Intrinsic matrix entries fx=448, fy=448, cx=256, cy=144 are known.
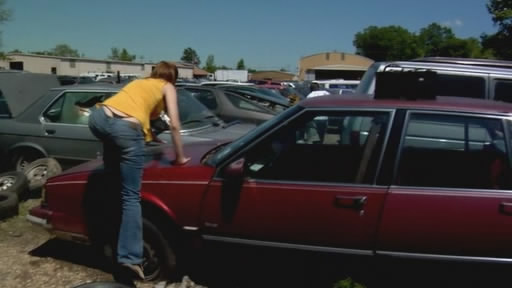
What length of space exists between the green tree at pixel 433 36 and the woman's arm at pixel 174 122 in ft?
383

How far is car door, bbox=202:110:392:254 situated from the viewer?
3021 mm

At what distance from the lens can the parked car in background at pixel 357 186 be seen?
114 inches

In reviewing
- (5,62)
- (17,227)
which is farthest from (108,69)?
(17,227)

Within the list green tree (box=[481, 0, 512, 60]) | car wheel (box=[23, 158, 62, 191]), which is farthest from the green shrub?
green tree (box=[481, 0, 512, 60])

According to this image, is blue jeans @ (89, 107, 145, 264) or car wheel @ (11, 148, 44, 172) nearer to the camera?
blue jeans @ (89, 107, 145, 264)

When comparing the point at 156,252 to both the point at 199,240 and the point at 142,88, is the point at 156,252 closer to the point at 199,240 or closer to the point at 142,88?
the point at 199,240

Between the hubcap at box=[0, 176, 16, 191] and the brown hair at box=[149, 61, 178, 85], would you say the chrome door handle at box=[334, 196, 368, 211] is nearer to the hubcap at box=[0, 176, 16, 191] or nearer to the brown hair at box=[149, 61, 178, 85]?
the brown hair at box=[149, 61, 178, 85]

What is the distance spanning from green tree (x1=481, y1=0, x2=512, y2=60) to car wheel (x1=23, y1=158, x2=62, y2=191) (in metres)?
42.7

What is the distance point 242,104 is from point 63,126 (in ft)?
10.8

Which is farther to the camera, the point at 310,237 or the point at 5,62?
the point at 5,62

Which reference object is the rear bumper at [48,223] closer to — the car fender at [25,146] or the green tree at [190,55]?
the car fender at [25,146]

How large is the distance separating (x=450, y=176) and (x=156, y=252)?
2222mm

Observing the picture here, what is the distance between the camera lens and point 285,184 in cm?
312

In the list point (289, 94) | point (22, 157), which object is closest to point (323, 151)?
point (22, 157)
